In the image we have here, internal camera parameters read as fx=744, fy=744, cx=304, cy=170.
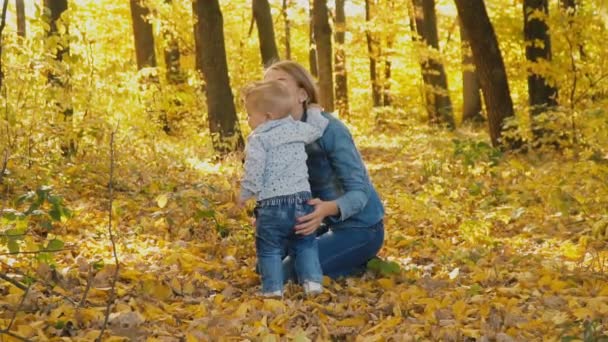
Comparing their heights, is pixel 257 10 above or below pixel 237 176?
above

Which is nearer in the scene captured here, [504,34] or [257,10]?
[257,10]

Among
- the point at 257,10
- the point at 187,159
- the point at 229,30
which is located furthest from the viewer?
the point at 229,30

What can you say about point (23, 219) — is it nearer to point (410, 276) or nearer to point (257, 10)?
point (410, 276)

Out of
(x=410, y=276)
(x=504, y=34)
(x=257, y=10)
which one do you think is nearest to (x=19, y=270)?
(x=410, y=276)

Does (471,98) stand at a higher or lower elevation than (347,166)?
higher

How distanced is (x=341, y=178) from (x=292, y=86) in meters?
0.61

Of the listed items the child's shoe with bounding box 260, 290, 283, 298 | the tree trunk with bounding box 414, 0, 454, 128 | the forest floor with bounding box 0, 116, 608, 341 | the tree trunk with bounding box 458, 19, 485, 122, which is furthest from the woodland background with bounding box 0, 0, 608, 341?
the tree trunk with bounding box 458, 19, 485, 122

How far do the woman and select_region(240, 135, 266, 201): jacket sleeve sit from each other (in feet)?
1.23

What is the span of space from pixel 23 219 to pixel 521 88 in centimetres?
1519

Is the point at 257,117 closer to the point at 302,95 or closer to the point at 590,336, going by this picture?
the point at 302,95

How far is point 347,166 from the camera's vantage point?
4379mm

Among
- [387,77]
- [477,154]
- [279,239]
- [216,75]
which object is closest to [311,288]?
[279,239]

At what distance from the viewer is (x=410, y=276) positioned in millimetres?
4551

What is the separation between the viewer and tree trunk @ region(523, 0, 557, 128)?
33.7ft
